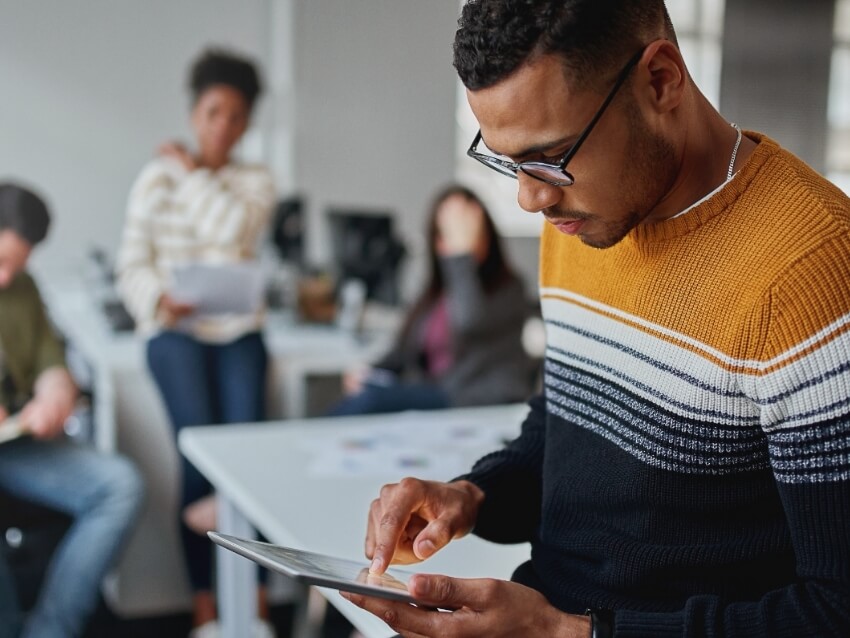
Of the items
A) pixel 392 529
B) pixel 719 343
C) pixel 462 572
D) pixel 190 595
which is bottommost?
pixel 190 595

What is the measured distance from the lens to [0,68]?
3965 millimetres

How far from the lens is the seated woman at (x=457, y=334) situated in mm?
3006

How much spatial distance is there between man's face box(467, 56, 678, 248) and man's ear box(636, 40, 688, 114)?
2 centimetres

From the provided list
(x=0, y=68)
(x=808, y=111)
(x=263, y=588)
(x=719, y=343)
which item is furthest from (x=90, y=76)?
(x=719, y=343)

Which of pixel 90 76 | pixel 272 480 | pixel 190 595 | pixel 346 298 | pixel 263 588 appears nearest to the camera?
pixel 272 480

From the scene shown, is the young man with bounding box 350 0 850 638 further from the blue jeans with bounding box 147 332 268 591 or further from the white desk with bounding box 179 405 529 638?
the blue jeans with bounding box 147 332 268 591

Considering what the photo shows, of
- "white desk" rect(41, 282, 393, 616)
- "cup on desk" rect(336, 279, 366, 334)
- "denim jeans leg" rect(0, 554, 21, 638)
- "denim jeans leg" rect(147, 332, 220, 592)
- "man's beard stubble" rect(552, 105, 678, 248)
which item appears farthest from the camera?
"cup on desk" rect(336, 279, 366, 334)

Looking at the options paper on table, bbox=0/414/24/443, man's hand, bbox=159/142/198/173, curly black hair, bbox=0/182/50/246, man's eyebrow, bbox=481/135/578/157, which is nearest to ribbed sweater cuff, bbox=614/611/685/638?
man's eyebrow, bbox=481/135/578/157

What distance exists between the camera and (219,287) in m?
3.10

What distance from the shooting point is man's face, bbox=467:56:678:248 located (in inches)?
37.0

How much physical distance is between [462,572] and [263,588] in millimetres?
1712

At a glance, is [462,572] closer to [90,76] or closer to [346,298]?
[346,298]

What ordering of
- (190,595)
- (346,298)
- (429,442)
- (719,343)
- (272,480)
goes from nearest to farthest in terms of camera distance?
1. (719,343)
2. (272,480)
3. (429,442)
4. (190,595)
5. (346,298)

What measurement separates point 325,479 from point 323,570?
83cm
